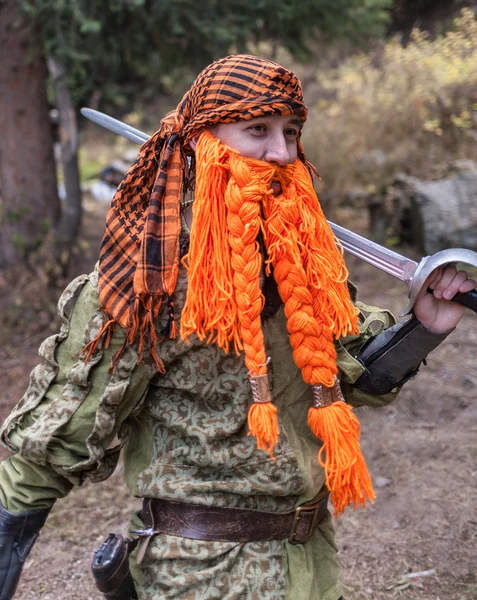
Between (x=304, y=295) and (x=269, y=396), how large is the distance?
247mm

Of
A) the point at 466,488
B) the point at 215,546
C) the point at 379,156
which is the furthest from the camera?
the point at 379,156

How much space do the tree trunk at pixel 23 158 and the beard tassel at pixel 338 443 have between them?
4396 mm

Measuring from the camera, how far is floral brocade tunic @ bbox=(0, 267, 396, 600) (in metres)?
1.71

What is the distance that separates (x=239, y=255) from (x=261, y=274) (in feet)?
0.42

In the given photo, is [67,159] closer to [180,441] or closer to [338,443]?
[180,441]

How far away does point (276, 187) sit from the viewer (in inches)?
66.5

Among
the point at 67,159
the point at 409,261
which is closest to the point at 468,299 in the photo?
the point at 409,261

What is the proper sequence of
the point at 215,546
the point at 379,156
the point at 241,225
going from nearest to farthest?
the point at 241,225
the point at 215,546
the point at 379,156

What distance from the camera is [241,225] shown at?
63.4 inches

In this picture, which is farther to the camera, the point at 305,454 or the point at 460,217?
the point at 460,217

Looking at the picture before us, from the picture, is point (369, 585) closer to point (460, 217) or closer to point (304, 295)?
point (304, 295)

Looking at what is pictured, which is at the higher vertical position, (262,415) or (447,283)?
(447,283)

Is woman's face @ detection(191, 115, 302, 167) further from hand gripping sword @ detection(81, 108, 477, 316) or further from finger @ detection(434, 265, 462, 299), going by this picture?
finger @ detection(434, 265, 462, 299)

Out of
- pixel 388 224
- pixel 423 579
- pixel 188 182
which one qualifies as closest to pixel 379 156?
pixel 388 224
